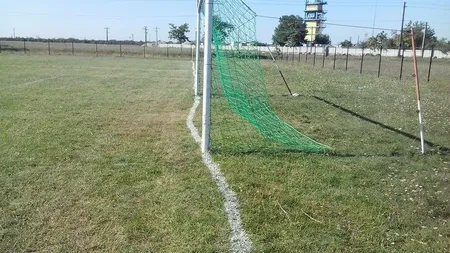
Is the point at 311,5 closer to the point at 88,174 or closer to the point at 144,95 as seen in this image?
the point at 144,95

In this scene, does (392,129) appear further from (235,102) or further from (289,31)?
(289,31)

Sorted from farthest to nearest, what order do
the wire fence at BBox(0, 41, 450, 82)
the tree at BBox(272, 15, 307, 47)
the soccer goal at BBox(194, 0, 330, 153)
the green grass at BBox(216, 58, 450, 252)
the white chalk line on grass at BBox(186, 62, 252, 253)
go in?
the wire fence at BBox(0, 41, 450, 82), the tree at BBox(272, 15, 307, 47), the soccer goal at BBox(194, 0, 330, 153), the green grass at BBox(216, 58, 450, 252), the white chalk line on grass at BBox(186, 62, 252, 253)

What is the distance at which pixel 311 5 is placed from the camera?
108188 millimetres

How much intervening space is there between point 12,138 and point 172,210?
3.96 m

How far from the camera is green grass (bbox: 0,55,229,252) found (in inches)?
130

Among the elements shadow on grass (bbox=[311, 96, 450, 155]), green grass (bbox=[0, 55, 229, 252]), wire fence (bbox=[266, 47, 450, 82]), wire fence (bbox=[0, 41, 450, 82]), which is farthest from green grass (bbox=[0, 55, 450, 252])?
wire fence (bbox=[0, 41, 450, 82])

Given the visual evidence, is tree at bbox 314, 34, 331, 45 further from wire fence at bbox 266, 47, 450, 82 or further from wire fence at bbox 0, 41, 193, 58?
wire fence at bbox 0, 41, 193, 58

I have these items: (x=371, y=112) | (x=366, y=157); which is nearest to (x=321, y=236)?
(x=366, y=157)

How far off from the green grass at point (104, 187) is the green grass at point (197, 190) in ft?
0.05

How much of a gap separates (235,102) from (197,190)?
4466 millimetres

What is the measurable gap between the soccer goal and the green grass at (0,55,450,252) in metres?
0.33

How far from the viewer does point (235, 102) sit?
8.63m

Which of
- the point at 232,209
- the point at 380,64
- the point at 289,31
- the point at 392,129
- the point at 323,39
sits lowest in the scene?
the point at 232,209

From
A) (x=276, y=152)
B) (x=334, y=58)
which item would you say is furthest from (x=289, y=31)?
(x=276, y=152)
